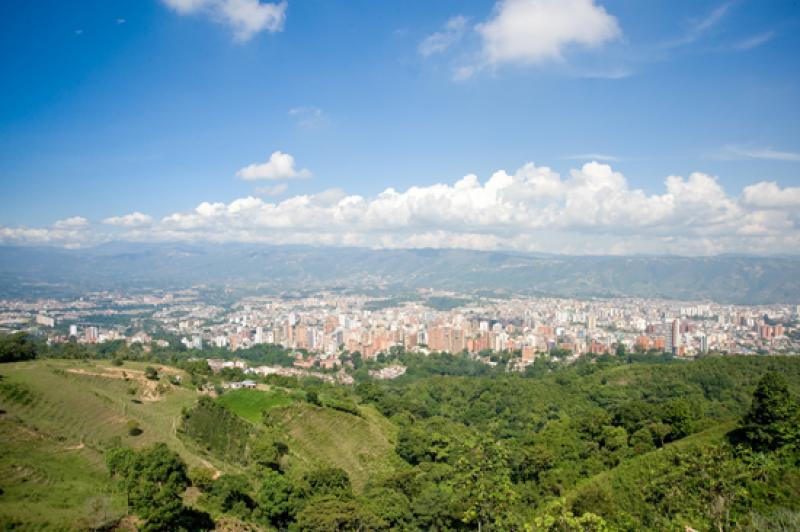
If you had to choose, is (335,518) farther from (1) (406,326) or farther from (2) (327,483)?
(1) (406,326)

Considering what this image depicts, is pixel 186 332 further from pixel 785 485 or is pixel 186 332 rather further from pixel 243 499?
pixel 785 485

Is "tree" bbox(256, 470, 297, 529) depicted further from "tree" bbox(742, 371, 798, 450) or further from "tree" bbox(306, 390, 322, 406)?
"tree" bbox(742, 371, 798, 450)

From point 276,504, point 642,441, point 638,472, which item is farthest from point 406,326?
point 276,504

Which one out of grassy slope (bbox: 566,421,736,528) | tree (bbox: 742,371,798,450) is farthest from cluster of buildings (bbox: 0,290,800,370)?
tree (bbox: 742,371,798,450)

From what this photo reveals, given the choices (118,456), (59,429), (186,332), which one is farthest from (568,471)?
(186,332)

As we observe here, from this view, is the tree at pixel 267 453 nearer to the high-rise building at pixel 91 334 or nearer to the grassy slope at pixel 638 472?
the grassy slope at pixel 638 472

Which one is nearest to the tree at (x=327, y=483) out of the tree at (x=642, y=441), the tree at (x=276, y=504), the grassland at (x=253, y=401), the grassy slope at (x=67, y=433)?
the tree at (x=276, y=504)
